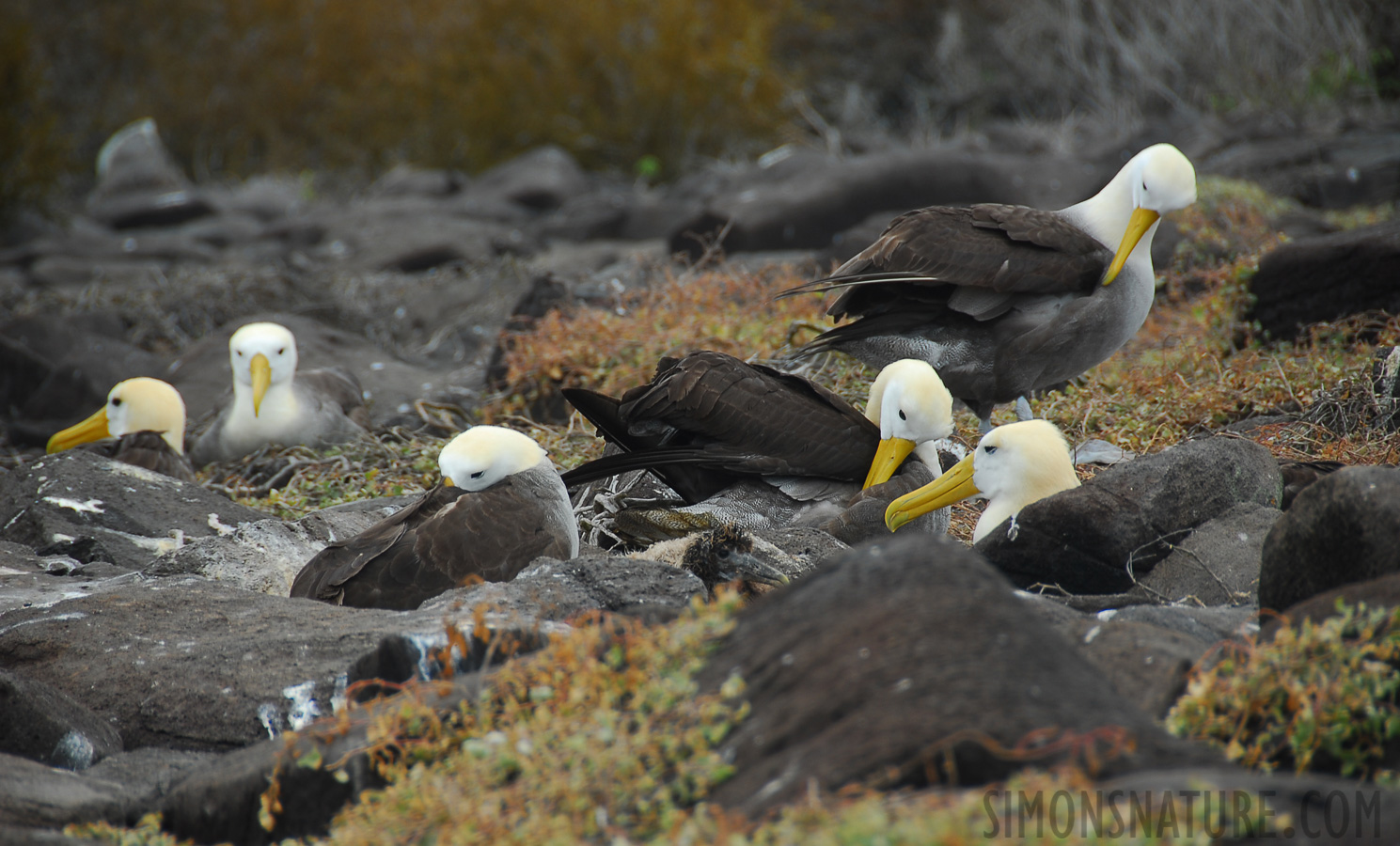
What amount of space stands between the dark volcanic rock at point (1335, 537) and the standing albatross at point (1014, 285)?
2.69 m

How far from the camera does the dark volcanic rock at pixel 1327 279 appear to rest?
685 cm

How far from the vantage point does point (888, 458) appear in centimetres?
507

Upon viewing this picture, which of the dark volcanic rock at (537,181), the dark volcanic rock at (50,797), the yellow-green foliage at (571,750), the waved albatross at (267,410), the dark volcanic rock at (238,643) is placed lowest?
the dark volcanic rock at (537,181)

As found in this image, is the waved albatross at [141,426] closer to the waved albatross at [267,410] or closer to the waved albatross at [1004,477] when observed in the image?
the waved albatross at [267,410]

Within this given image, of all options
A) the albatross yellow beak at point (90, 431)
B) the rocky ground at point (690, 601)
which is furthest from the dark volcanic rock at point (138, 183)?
the albatross yellow beak at point (90, 431)

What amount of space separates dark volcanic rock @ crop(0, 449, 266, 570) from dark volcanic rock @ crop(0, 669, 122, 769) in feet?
6.43

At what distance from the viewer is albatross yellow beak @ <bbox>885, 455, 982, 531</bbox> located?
4.61m

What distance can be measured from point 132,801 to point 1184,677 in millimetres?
2347

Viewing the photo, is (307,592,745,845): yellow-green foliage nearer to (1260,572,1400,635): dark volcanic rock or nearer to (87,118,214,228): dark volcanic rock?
(1260,572,1400,635): dark volcanic rock

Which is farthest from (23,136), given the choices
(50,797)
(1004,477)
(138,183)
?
(50,797)

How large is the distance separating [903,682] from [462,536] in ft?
7.76

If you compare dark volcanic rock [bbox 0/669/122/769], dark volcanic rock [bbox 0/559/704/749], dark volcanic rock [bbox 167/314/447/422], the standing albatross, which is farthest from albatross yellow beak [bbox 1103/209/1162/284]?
dark volcanic rock [bbox 167/314/447/422]

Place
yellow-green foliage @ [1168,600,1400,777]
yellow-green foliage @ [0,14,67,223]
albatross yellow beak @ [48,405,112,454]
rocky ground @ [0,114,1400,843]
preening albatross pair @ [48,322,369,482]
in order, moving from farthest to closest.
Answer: yellow-green foliage @ [0,14,67,223], albatross yellow beak @ [48,405,112,454], preening albatross pair @ [48,322,369,482], yellow-green foliage @ [1168,600,1400,777], rocky ground @ [0,114,1400,843]

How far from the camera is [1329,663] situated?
2.38m
